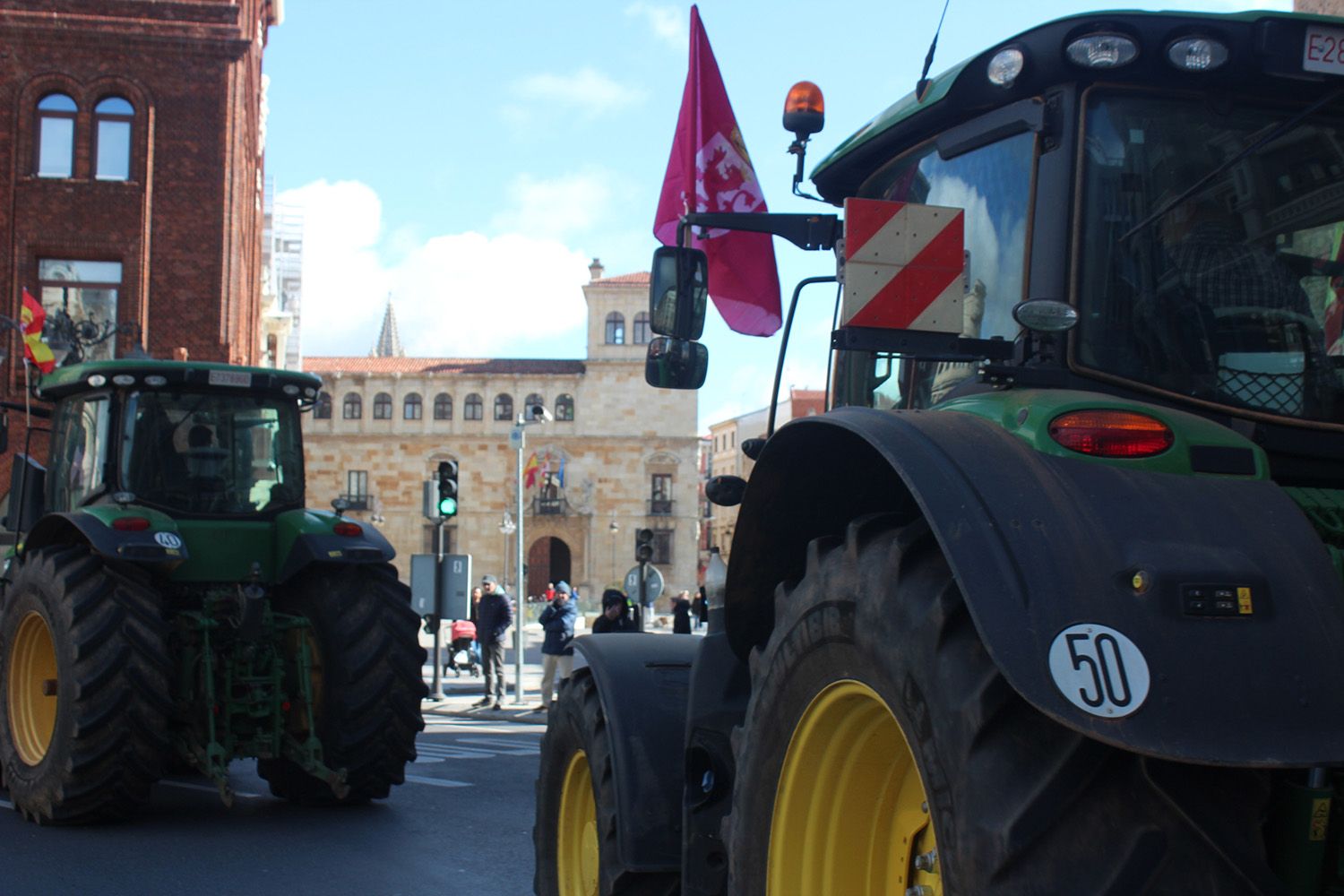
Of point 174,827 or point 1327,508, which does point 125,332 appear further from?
point 1327,508

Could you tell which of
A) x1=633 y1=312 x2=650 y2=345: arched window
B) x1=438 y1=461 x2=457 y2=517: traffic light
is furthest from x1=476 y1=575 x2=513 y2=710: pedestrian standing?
x1=633 y1=312 x2=650 y2=345: arched window

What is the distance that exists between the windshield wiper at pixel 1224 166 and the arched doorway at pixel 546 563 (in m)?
80.5

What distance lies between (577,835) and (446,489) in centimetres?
1465

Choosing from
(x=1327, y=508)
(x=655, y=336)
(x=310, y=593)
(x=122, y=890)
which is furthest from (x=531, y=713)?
(x=1327, y=508)

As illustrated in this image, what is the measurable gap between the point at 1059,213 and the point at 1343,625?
1122 mm

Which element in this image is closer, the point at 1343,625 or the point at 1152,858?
the point at 1152,858

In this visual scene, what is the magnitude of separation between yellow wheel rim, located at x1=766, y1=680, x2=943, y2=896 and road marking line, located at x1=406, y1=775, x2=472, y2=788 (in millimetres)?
7931

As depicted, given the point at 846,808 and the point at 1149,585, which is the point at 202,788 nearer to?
the point at 846,808

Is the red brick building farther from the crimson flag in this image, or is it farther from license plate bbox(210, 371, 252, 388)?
the crimson flag

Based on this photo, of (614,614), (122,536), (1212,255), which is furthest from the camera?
(614,614)

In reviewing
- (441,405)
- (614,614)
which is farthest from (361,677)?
(441,405)

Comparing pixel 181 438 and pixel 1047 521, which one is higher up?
pixel 181 438

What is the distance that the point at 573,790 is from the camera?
14.9 feet

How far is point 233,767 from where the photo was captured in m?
11.4
